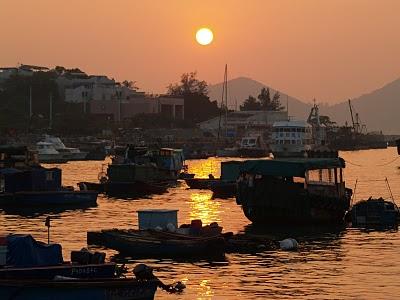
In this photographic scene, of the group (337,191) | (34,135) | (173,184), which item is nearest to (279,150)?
(34,135)

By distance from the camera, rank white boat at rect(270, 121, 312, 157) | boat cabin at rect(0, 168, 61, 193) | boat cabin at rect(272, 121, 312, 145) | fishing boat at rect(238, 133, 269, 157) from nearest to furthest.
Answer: boat cabin at rect(0, 168, 61, 193)
white boat at rect(270, 121, 312, 157)
boat cabin at rect(272, 121, 312, 145)
fishing boat at rect(238, 133, 269, 157)

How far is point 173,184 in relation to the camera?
83938mm

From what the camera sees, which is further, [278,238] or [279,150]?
[279,150]

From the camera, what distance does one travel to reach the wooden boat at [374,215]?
49500mm

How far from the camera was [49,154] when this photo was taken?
509 ft

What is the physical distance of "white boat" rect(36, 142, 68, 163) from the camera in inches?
6058

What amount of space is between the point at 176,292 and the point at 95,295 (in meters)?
5.78

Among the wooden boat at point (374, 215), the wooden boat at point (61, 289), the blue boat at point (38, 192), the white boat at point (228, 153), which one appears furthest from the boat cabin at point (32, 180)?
the white boat at point (228, 153)

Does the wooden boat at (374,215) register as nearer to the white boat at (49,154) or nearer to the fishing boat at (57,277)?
the fishing boat at (57,277)

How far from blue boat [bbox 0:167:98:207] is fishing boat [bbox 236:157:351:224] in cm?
1452

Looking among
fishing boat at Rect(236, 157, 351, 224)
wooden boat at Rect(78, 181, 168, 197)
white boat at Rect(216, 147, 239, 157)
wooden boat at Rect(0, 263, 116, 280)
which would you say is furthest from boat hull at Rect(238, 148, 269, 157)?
wooden boat at Rect(0, 263, 116, 280)

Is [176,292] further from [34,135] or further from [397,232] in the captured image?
[34,135]

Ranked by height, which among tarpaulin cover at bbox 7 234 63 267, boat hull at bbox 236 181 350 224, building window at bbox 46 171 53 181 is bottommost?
tarpaulin cover at bbox 7 234 63 267

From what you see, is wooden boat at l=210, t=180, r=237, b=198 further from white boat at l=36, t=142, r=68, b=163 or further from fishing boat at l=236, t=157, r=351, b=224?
white boat at l=36, t=142, r=68, b=163
